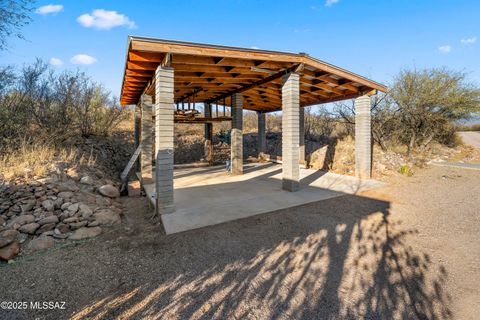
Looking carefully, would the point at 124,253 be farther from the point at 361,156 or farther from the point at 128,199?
the point at 361,156

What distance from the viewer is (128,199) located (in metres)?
6.30

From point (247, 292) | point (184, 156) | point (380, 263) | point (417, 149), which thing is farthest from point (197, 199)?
point (417, 149)

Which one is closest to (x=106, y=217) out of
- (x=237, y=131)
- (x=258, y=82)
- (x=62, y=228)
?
(x=62, y=228)

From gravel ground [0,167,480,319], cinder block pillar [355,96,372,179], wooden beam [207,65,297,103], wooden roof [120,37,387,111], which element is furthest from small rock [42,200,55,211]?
cinder block pillar [355,96,372,179]

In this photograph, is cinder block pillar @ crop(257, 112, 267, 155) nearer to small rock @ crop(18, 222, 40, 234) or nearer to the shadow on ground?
the shadow on ground

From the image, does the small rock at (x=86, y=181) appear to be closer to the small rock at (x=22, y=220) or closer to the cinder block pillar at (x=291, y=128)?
the small rock at (x=22, y=220)

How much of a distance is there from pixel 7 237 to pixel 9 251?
426mm

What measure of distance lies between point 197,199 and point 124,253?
2.32m

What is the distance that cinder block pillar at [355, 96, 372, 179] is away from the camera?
7566 mm

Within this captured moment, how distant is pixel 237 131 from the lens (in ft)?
27.7

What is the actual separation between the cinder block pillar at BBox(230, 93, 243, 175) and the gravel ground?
431cm

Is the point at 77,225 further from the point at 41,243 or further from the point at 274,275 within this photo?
the point at 274,275

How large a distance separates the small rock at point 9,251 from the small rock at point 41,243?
6.3 inches

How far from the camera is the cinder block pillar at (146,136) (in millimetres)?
7195
